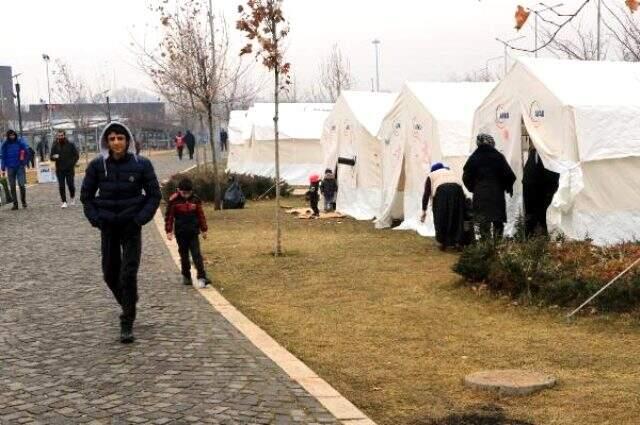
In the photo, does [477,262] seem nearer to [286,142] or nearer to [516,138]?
[516,138]

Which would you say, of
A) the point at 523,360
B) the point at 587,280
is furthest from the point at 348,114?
the point at 523,360

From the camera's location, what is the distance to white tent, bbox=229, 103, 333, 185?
2930 cm

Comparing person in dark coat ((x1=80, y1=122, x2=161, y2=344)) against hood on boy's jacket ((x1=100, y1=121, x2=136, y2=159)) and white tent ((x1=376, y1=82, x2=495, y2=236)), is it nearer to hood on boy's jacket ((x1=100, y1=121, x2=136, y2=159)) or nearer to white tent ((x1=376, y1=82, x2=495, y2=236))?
hood on boy's jacket ((x1=100, y1=121, x2=136, y2=159))

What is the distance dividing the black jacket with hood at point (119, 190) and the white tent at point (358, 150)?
1102 cm

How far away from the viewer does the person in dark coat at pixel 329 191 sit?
64.3 ft

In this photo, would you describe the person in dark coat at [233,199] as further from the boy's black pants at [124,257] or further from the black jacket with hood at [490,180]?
the boy's black pants at [124,257]

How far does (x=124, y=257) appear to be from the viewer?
6848 millimetres

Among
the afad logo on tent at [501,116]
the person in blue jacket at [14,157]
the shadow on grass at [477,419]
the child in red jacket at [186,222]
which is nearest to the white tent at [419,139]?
the afad logo on tent at [501,116]

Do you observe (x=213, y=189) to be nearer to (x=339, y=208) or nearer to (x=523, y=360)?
(x=339, y=208)

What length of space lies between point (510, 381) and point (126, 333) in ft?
10.1

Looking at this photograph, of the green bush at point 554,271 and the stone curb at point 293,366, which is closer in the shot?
the stone curb at point 293,366

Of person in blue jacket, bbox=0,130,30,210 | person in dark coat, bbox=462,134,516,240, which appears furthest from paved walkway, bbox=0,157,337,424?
person in blue jacket, bbox=0,130,30,210

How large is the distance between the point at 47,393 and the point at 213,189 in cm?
1716

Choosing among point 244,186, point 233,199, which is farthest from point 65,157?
point 244,186
